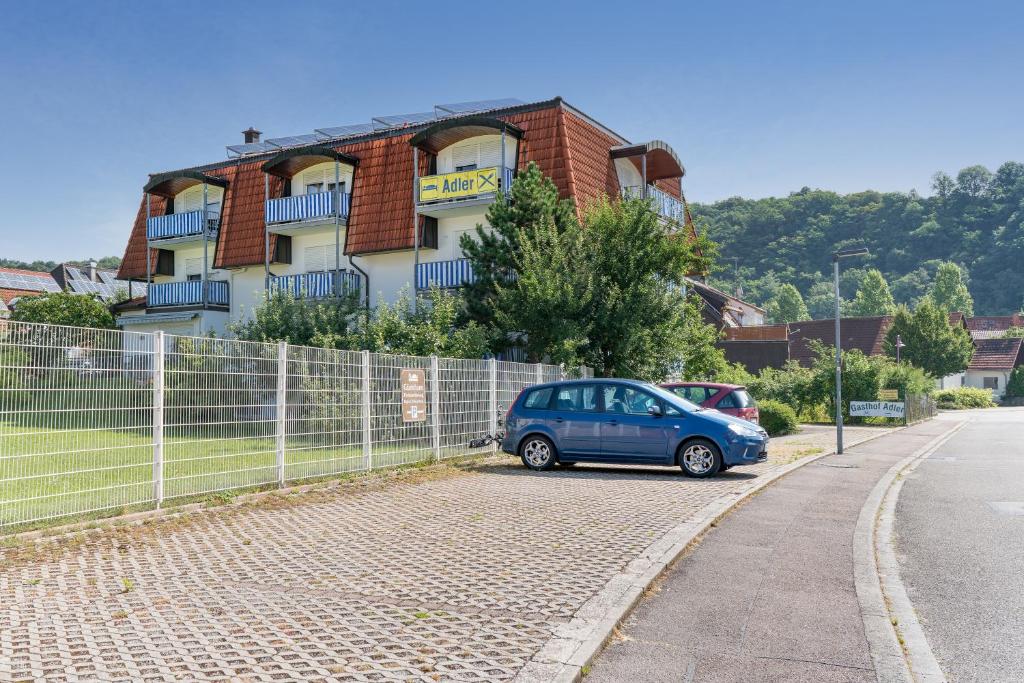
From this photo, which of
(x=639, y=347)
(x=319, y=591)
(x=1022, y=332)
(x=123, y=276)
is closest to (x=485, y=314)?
(x=639, y=347)

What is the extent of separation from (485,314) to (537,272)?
106 inches

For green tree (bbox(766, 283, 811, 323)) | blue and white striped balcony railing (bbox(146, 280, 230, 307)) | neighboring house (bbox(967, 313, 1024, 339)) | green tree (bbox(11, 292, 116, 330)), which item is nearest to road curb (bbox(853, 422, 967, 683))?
blue and white striped balcony railing (bbox(146, 280, 230, 307))

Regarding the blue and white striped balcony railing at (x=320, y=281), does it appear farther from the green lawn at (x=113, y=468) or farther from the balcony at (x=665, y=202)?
the green lawn at (x=113, y=468)

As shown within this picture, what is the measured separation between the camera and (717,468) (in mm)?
13828

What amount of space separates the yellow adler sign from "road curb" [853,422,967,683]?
1780 centimetres

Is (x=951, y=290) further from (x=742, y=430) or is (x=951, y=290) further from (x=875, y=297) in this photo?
(x=742, y=430)

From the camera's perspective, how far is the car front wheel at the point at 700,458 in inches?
543

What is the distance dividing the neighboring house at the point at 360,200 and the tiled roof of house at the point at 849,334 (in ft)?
160

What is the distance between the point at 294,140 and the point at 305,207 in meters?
7.15

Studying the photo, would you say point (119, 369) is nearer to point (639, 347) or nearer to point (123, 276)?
point (639, 347)

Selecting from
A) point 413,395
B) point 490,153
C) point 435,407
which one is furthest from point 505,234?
point 413,395

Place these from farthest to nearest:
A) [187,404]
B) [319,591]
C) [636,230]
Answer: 1. [636,230]
2. [187,404]
3. [319,591]

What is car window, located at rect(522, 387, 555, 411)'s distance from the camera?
14.9 meters

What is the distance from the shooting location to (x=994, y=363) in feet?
290
